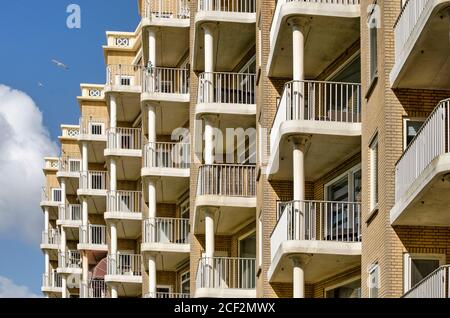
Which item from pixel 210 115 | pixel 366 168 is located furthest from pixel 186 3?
pixel 366 168

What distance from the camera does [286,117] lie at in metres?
28.5

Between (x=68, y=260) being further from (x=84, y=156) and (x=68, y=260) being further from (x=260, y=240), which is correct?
(x=260, y=240)

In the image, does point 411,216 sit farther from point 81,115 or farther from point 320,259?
point 81,115

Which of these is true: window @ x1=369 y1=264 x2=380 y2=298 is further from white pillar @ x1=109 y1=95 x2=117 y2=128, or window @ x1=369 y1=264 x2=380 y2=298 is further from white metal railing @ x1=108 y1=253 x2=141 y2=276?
white pillar @ x1=109 y1=95 x2=117 y2=128

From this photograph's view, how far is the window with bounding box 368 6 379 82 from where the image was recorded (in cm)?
2567

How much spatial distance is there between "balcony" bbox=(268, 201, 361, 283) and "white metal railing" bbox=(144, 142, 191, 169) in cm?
1591

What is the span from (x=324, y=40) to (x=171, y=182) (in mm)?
18245

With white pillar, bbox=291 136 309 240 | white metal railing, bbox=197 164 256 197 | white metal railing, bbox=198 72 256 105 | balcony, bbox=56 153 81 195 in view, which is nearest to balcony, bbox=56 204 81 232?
balcony, bbox=56 153 81 195

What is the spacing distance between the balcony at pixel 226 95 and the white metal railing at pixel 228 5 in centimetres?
209

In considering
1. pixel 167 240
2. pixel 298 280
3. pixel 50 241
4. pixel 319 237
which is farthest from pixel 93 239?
pixel 298 280

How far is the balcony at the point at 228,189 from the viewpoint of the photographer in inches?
1478

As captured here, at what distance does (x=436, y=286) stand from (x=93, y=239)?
46.1 metres

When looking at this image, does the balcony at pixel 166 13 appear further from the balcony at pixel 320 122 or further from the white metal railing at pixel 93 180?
the white metal railing at pixel 93 180

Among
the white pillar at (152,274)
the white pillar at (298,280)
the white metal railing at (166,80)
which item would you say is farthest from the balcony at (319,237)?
the white metal railing at (166,80)
